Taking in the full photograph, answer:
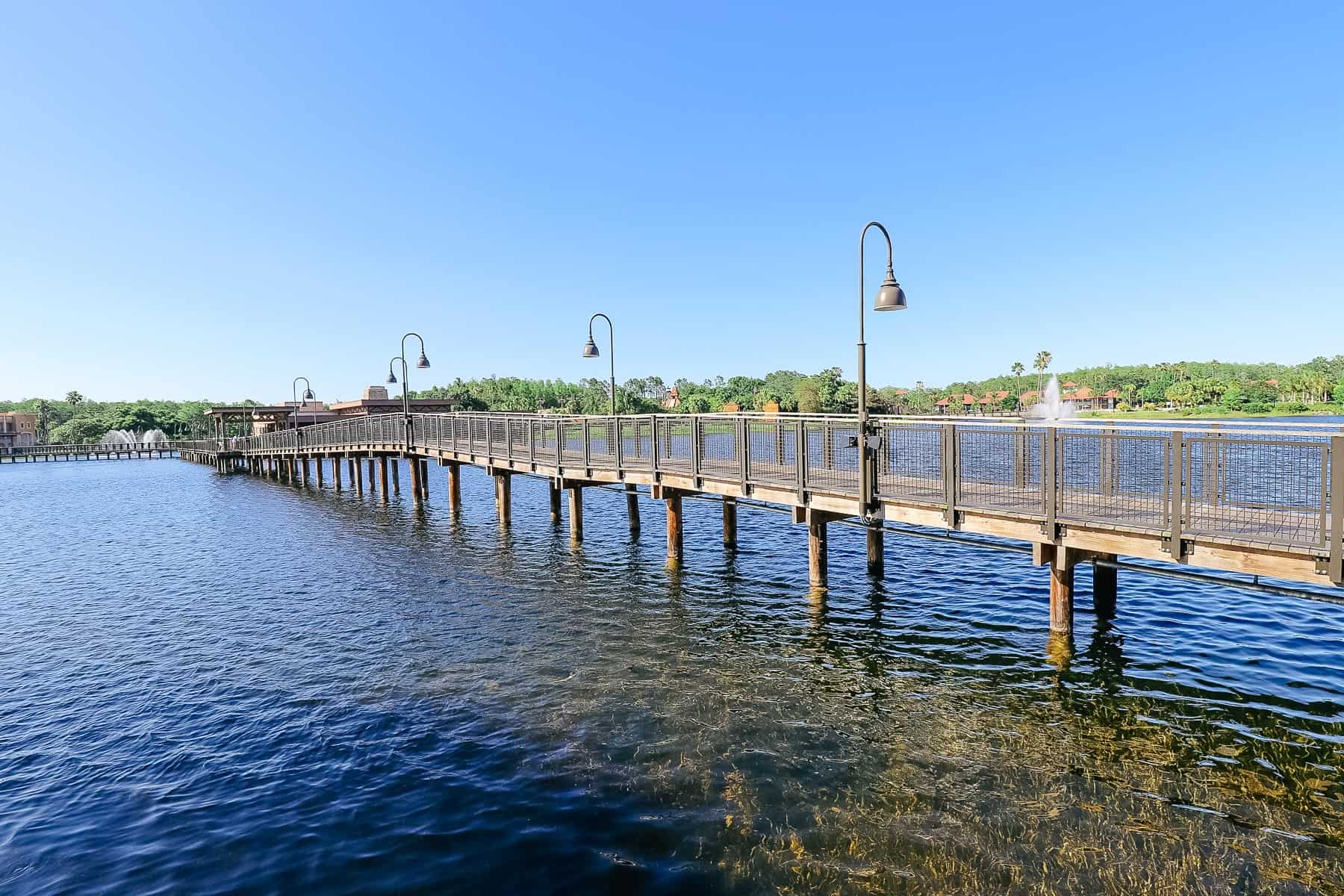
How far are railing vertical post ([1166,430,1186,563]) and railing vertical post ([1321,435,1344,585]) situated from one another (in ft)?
4.89

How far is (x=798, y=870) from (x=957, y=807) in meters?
2.13

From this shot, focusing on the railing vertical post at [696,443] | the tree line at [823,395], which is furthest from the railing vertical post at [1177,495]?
the tree line at [823,395]

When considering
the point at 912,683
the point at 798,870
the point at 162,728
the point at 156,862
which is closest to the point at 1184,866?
the point at 798,870

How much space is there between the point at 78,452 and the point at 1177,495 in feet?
503

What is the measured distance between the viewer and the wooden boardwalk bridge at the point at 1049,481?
361 inches

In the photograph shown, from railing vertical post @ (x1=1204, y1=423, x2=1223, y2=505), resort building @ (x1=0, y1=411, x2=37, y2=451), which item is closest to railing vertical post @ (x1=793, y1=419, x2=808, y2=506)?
railing vertical post @ (x1=1204, y1=423, x2=1223, y2=505)

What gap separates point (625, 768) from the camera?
9.04 meters

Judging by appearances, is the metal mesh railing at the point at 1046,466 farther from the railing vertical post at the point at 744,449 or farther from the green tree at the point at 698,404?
the green tree at the point at 698,404

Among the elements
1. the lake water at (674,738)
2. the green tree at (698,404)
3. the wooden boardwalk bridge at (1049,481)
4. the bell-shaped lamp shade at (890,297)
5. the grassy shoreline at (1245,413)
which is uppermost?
the bell-shaped lamp shade at (890,297)

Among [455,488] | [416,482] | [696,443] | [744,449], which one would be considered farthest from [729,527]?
[416,482]

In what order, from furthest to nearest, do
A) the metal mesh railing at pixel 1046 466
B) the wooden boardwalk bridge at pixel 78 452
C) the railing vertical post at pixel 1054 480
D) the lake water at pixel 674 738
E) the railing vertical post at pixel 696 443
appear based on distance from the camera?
the wooden boardwalk bridge at pixel 78 452
the railing vertical post at pixel 696 443
the railing vertical post at pixel 1054 480
the metal mesh railing at pixel 1046 466
the lake water at pixel 674 738

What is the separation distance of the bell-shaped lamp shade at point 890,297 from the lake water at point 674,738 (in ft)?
20.7

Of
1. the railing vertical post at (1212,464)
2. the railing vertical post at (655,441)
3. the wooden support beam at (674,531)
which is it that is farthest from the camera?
the wooden support beam at (674,531)

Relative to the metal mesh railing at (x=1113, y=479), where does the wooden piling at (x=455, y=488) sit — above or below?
below
